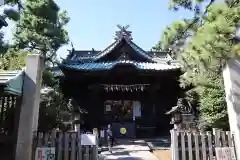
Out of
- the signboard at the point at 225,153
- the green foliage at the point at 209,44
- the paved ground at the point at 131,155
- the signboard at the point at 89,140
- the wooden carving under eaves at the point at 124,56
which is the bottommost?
the paved ground at the point at 131,155

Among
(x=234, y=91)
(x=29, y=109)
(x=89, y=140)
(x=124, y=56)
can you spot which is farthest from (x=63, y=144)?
(x=124, y=56)

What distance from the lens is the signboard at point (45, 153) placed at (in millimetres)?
5387

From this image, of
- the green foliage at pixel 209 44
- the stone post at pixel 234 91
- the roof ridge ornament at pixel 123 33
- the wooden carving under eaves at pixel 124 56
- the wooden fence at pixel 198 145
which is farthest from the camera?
the roof ridge ornament at pixel 123 33

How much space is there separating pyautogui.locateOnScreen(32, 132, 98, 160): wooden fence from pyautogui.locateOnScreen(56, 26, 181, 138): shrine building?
1089cm

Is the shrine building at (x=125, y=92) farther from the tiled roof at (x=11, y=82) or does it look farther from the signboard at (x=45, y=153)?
the signboard at (x=45, y=153)

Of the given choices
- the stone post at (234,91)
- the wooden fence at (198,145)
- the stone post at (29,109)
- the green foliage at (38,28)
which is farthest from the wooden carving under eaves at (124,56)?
the wooden fence at (198,145)

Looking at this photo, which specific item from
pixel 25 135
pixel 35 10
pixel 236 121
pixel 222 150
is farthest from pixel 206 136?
pixel 35 10

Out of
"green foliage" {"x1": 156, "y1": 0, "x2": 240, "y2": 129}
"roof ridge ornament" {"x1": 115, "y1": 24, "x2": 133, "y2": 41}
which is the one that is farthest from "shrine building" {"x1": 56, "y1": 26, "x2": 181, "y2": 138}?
"green foliage" {"x1": 156, "y1": 0, "x2": 240, "y2": 129}

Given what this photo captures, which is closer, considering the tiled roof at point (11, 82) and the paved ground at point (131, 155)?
the tiled roof at point (11, 82)

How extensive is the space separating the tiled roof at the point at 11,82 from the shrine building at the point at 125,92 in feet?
35.1

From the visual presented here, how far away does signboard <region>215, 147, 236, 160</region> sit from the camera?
18.4 ft

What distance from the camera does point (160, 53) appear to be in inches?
881

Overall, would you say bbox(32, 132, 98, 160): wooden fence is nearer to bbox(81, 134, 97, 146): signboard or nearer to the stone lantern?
bbox(81, 134, 97, 146): signboard

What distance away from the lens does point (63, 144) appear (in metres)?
5.66
